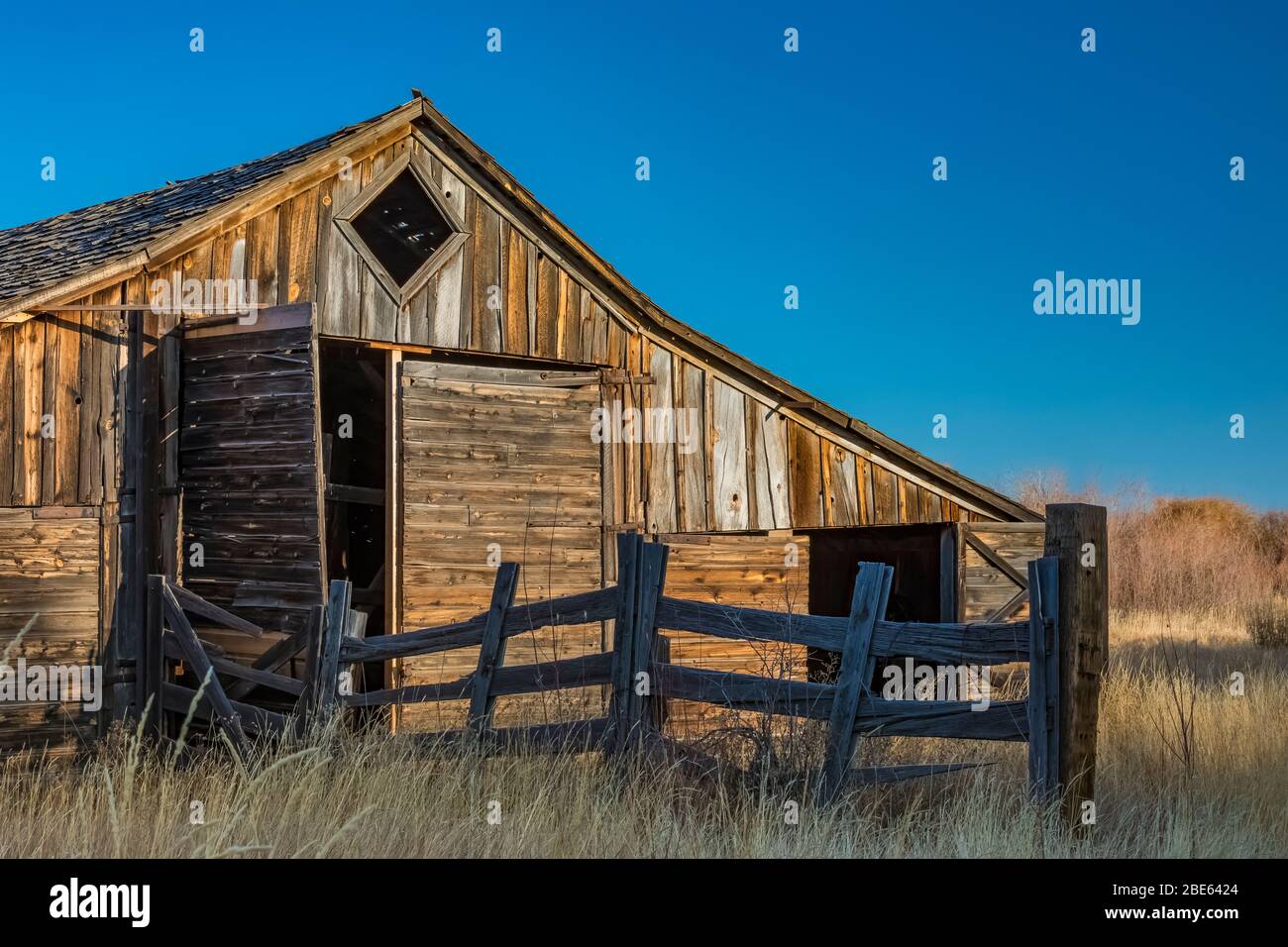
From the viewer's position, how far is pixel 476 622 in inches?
324

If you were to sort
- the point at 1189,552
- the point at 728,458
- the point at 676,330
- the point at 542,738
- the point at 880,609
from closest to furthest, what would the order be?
the point at 880,609, the point at 542,738, the point at 676,330, the point at 728,458, the point at 1189,552

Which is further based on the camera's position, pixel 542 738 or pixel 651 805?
pixel 542 738

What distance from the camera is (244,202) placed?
36.2 feet

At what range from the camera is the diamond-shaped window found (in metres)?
11.9

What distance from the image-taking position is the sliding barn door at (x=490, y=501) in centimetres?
1173

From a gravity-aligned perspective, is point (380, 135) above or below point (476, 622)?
above

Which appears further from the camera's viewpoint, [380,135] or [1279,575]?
Answer: [1279,575]

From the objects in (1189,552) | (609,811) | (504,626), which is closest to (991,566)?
(504,626)

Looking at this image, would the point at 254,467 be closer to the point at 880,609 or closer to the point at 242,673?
the point at 242,673

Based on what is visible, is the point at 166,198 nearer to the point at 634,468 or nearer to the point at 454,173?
the point at 454,173

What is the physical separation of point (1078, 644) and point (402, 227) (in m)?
8.59

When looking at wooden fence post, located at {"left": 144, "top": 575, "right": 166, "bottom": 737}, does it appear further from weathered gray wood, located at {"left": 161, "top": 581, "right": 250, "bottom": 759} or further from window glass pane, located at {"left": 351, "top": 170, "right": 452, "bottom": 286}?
window glass pane, located at {"left": 351, "top": 170, "right": 452, "bottom": 286}
